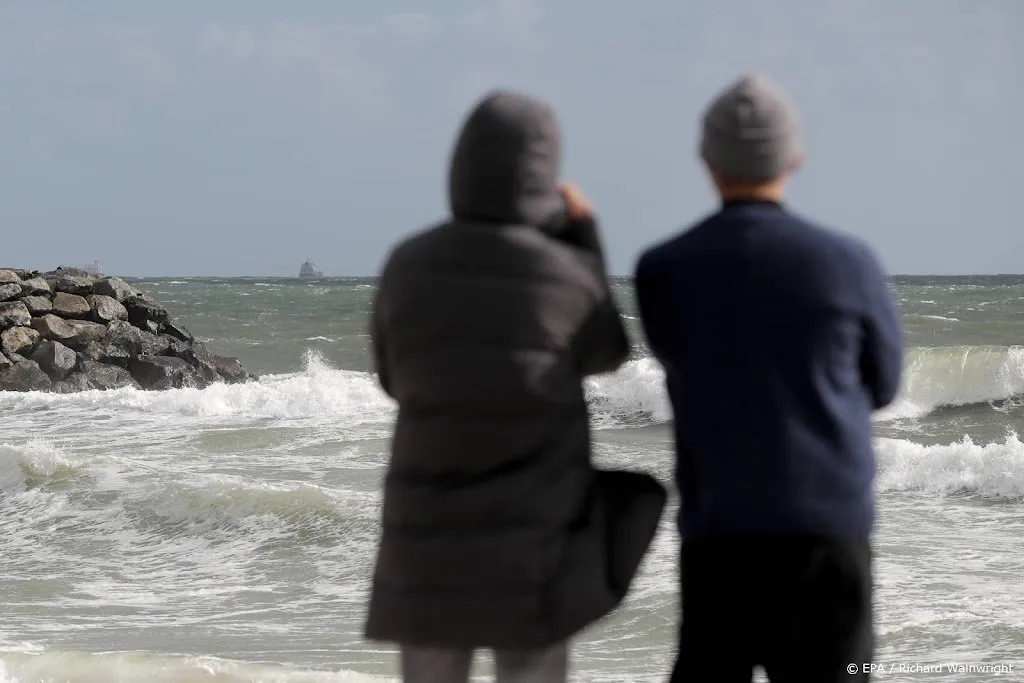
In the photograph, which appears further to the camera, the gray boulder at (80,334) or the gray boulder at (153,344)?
the gray boulder at (153,344)

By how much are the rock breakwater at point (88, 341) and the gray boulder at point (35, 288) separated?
0.05 feet

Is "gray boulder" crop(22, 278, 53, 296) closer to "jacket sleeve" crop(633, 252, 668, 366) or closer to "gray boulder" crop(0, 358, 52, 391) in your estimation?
"gray boulder" crop(0, 358, 52, 391)

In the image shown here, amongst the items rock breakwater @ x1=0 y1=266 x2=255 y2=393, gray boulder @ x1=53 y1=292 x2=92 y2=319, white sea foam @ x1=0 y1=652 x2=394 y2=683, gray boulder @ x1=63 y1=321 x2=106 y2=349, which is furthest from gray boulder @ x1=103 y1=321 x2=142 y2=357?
white sea foam @ x1=0 y1=652 x2=394 y2=683

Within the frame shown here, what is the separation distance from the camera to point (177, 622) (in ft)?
21.9

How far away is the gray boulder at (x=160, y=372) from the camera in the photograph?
738 inches

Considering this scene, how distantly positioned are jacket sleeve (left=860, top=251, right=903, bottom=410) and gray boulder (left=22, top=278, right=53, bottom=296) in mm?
18761

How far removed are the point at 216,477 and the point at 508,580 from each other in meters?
8.55

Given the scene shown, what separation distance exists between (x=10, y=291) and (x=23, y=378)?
1660 millimetres

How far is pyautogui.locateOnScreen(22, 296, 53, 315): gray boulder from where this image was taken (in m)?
18.9

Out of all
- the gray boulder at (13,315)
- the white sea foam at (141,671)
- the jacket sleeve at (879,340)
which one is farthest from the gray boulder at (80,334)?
the jacket sleeve at (879,340)

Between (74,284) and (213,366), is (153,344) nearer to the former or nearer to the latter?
(213,366)

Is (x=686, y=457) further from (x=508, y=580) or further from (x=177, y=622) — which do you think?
(x=177, y=622)

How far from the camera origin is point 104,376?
1852 centimetres

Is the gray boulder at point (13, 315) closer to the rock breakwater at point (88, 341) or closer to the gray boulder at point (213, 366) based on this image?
the rock breakwater at point (88, 341)
